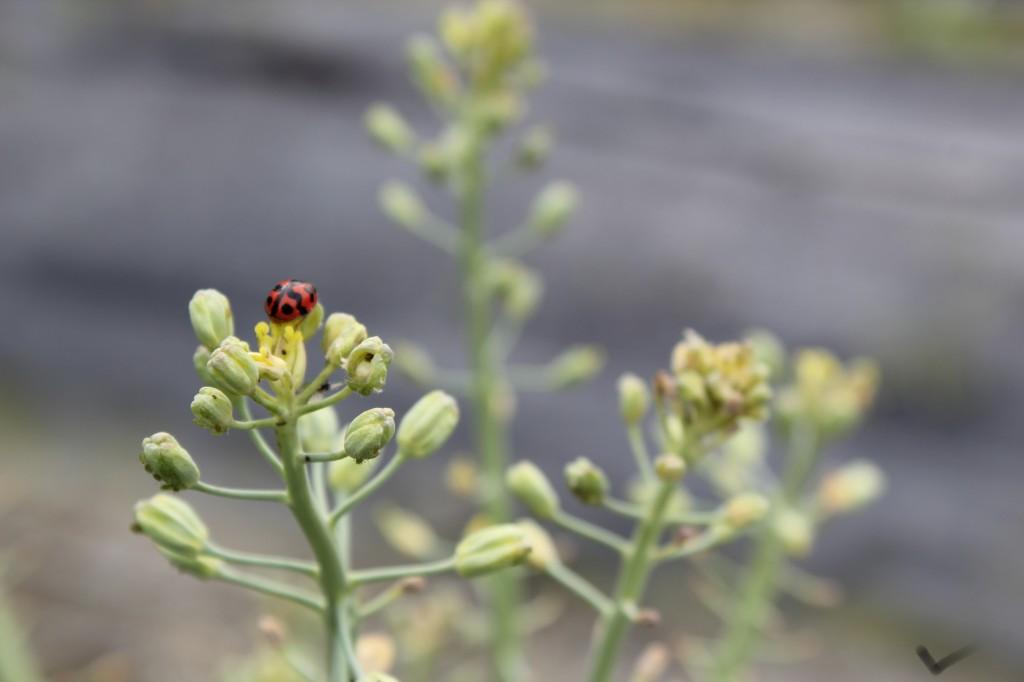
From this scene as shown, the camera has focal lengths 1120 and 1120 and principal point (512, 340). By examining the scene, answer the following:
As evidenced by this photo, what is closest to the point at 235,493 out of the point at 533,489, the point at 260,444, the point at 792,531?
the point at 260,444

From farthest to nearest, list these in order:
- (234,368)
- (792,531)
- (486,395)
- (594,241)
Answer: (594,241) → (486,395) → (792,531) → (234,368)

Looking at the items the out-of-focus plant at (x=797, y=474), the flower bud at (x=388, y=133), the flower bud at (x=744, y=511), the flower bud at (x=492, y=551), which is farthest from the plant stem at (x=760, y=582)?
the flower bud at (x=388, y=133)

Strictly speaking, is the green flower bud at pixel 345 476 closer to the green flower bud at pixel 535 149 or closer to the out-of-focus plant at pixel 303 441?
the out-of-focus plant at pixel 303 441

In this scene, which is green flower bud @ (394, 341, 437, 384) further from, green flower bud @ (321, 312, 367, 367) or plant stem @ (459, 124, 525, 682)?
green flower bud @ (321, 312, 367, 367)

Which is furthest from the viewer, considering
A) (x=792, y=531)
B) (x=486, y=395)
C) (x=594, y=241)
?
(x=594, y=241)

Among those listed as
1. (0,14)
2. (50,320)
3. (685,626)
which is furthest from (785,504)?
(0,14)

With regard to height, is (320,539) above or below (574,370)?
below

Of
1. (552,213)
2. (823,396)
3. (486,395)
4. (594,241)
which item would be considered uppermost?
(594,241)

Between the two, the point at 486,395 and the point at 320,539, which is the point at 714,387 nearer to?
the point at 320,539
